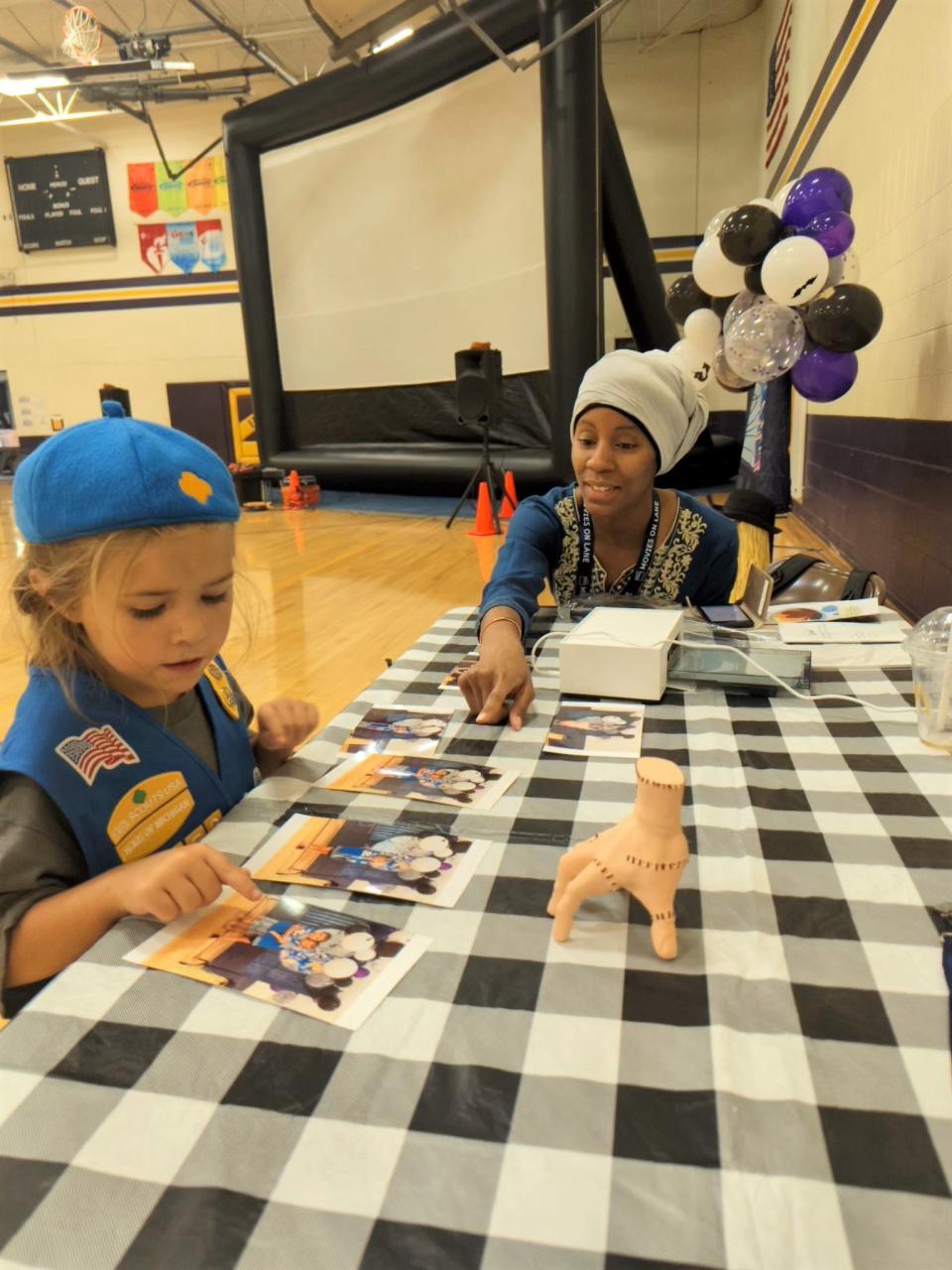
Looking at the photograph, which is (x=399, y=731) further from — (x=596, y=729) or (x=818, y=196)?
(x=818, y=196)

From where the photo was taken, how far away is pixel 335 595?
11.3 ft

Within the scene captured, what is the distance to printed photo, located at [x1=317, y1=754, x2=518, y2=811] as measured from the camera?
2.69ft

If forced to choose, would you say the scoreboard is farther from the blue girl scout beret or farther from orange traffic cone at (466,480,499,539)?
the blue girl scout beret

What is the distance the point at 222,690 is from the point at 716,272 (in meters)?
2.80

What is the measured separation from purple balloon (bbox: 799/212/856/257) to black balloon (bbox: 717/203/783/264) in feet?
0.53

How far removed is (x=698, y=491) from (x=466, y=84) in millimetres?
2973

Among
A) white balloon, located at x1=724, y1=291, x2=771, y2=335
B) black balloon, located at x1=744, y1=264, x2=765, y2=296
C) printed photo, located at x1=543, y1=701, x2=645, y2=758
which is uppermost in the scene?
black balloon, located at x1=744, y1=264, x2=765, y2=296

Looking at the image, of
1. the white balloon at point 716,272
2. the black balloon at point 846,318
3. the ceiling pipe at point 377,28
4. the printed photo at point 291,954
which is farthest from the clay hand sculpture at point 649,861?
the ceiling pipe at point 377,28

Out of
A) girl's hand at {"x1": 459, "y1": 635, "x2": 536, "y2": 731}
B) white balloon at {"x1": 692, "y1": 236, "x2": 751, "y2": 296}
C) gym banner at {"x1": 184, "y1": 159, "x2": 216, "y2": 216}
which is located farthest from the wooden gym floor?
gym banner at {"x1": 184, "y1": 159, "x2": 216, "y2": 216}

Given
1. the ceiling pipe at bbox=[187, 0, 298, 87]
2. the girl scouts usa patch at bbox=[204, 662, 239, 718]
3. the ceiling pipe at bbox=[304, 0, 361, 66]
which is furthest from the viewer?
the ceiling pipe at bbox=[187, 0, 298, 87]

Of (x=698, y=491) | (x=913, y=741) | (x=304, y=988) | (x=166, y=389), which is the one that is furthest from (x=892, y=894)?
(x=166, y=389)

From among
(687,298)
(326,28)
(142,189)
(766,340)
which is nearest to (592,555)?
(766,340)

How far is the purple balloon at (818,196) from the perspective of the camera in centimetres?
274

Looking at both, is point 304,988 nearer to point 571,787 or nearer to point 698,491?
point 571,787
